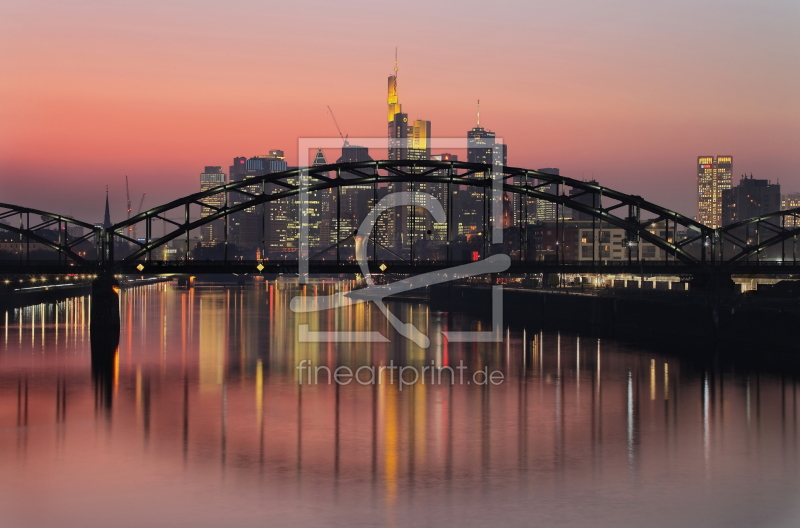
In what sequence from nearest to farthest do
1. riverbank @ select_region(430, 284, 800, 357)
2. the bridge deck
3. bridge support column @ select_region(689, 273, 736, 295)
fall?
riverbank @ select_region(430, 284, 800, 357)
the bridge deck
bridge support column @ select_region(689, 273, 736, 295)

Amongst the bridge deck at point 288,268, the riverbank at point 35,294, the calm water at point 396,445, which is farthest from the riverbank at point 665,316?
the riverbank at point 35,294

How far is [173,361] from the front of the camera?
213ft

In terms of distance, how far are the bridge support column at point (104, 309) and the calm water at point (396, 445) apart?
17.0 m

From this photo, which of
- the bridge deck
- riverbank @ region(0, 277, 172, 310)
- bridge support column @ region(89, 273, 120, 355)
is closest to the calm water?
bridge support column @ region(89, 273, 120, 355)

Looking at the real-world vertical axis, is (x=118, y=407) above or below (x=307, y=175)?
below

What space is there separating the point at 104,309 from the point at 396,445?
185ft

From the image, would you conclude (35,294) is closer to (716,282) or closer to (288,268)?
(288,268)

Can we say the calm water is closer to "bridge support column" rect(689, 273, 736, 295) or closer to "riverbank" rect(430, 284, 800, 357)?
"riverbank" rect(430, 284, 800, 357)

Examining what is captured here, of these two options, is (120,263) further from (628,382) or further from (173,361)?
(628,382)

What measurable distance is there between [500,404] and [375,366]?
1684cm

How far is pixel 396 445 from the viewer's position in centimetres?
3453

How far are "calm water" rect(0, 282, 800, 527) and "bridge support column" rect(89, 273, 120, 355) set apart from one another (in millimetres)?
16969

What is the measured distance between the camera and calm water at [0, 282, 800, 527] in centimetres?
2612

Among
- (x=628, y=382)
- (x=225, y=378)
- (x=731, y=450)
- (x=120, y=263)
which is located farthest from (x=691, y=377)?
(x=120, y=263)
